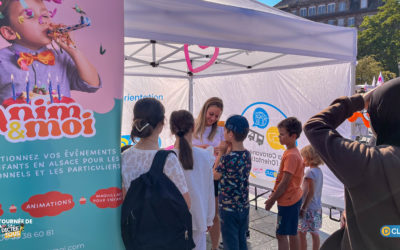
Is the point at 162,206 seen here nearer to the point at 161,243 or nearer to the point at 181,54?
the point at 161,243

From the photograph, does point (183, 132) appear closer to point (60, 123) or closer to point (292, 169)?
point (60, 123)

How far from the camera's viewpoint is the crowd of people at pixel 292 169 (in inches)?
39.0

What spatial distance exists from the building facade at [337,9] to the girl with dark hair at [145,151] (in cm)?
4808

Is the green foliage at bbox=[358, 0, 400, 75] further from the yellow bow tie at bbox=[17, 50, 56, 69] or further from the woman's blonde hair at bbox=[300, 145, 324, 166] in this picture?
the yellow bow tie at bbox=[17, 50, 56, 69]

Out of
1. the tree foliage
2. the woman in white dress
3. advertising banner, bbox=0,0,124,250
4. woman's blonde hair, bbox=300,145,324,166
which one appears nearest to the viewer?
advertising banner, bbox=0,0,124,250

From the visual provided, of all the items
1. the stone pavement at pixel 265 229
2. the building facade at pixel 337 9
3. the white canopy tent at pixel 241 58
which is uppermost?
the building facade at pixel 337 9

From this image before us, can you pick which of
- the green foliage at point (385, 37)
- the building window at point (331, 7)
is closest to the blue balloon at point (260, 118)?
the green foliage at point (385, 37)

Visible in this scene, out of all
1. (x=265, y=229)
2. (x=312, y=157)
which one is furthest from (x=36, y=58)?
(x=265, y=229)

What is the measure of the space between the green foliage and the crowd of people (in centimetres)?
3060

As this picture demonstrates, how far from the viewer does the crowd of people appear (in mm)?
991

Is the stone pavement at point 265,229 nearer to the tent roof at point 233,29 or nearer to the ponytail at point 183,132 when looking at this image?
the ponytail at point 183,132

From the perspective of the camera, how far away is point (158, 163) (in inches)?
60.2

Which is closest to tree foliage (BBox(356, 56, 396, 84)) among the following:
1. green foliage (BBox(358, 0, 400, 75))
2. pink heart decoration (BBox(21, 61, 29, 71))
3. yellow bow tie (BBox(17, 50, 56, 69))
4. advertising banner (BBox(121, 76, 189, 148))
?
green foliage (BBox(358, 0, 400, 75))

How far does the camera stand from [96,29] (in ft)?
5.11
